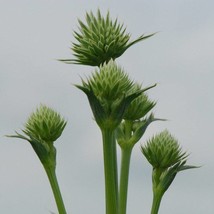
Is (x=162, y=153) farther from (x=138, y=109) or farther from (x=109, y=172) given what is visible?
(x=109, y=172)

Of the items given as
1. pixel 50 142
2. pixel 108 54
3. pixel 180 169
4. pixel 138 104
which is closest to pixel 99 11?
pixel 108 54

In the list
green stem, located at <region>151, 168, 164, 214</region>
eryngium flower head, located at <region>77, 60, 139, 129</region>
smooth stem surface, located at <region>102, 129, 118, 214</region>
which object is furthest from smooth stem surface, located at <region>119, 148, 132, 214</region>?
eryngium flower head, located at <region>77, 60, 139, 129</region>

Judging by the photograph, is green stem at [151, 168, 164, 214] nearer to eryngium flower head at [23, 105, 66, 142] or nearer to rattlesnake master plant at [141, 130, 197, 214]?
rattlesnake master plant at [141, 130, 197, 214]

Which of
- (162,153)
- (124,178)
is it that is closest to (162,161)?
(162,153)

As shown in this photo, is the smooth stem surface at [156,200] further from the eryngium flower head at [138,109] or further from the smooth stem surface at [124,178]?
the eryngium flower head at [138,109]

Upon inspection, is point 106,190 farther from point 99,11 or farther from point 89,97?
point 99,11
